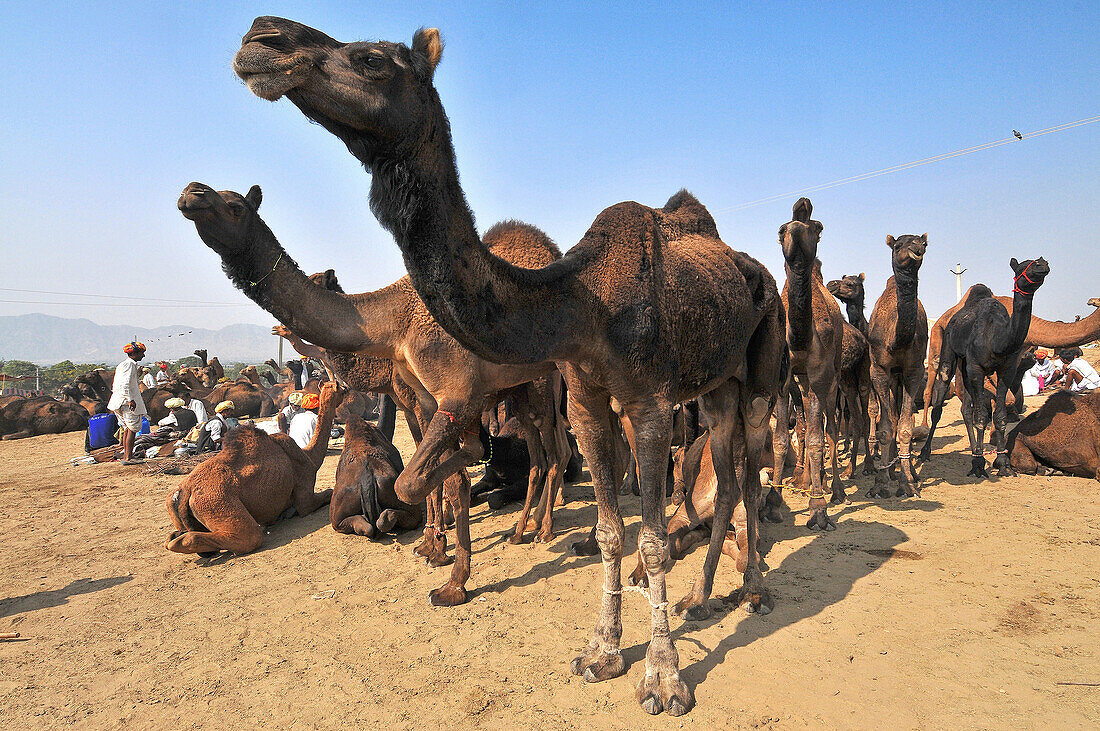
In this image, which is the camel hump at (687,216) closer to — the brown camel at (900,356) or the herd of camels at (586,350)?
the herd of camels at (586,350)

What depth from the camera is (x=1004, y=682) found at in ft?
11.2

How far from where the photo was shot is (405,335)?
5449 mm

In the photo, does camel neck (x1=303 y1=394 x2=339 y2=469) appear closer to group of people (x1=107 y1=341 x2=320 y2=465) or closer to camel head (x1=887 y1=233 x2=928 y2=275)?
group of people (x1=107 y1=341 x2=320 y2=465)

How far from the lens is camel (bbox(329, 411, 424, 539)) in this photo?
6.84 meters

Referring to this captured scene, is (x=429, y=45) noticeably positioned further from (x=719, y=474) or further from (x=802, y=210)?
(x=802, y=210)

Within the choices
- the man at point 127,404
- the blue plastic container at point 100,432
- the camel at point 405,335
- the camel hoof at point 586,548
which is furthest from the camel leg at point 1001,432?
the blue plastic container at point 100,432

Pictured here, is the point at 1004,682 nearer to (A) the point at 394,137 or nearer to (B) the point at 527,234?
(A) the point at 394,137

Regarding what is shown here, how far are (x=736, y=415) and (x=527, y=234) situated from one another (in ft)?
11.0

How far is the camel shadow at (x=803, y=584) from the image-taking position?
399cm

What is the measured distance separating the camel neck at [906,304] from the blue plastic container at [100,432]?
54.5 feet

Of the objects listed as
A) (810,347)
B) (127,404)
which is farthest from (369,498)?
(127,404)

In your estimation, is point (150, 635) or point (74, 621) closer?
point (150, 635)

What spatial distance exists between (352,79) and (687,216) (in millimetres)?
3002

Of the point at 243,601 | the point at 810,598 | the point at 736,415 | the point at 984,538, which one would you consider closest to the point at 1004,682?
the point at 810,598
